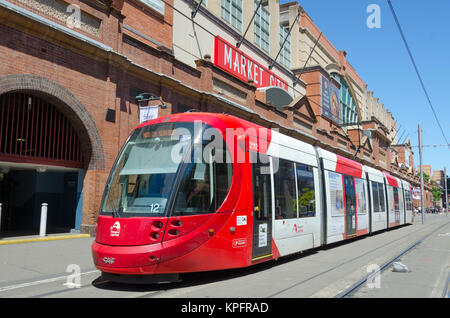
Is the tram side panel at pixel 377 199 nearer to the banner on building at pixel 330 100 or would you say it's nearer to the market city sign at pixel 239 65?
the market city sign at pixel 239 65

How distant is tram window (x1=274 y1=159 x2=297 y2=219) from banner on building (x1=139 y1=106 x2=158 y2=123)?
6859mm

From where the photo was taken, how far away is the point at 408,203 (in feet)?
83.6

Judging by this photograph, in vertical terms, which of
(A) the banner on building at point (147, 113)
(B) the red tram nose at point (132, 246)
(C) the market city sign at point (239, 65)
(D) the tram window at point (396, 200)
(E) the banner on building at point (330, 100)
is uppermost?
(E) the banner on building at point (330, 100)

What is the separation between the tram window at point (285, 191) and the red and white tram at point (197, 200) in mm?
23

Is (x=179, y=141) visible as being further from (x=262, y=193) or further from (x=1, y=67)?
(x=1, y=67)

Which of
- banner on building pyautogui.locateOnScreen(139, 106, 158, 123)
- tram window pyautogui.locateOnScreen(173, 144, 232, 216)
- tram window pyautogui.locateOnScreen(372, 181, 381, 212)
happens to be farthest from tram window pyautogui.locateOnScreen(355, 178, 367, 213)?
tram window pyautogui.locateOnScreen(173, 144, 232, 216)

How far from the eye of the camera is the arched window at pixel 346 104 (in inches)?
1871

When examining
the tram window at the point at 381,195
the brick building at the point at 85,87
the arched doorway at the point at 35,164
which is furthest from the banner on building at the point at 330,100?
the arched doorway at the point at 35,164

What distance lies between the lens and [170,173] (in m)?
6.61

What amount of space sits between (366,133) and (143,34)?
133 ft

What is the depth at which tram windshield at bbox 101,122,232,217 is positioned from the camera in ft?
21.3

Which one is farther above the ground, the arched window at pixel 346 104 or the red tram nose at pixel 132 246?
the arched window at pixel 346 104

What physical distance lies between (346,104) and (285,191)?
142 feet
